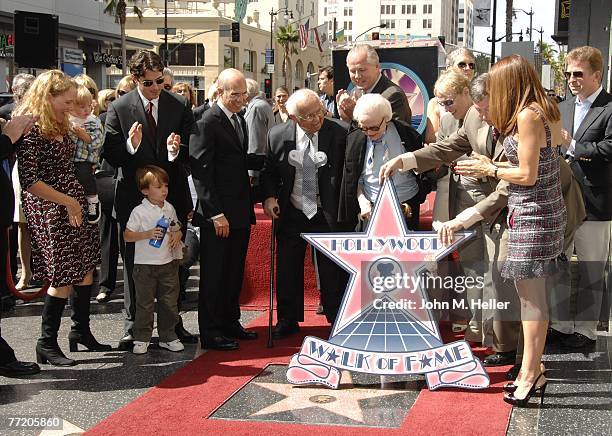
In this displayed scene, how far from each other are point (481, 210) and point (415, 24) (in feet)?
587

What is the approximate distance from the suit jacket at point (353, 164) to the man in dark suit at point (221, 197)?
2.60 feet

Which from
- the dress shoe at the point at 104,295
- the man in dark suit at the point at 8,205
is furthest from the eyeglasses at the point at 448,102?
the dress shoe at the point at 104,295

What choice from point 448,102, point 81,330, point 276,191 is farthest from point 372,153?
point 81,330

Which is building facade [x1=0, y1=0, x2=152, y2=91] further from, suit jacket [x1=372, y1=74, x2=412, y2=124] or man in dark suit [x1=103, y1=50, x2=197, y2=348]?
suit jacket [x1=372, y1=74, x2=412, y2=124]

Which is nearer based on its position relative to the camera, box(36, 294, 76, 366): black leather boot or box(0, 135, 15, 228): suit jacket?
box(0, 135, 15, 228): suit jacket

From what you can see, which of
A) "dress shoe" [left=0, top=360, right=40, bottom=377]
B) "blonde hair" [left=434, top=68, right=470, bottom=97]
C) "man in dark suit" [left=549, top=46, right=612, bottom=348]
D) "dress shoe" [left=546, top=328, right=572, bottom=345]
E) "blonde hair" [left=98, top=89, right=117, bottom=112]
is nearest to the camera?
"dress shoe" [left=0, top=360, right=40, bottom=377]

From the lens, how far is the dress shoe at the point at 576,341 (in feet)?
19.3

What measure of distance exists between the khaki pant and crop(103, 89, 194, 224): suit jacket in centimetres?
43

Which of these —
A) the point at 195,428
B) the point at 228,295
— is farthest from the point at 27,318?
the point at 195,428

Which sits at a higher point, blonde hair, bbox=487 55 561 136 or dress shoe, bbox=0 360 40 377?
blonde hair, bbox=487 55 561 136

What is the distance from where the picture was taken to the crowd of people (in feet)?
17.0

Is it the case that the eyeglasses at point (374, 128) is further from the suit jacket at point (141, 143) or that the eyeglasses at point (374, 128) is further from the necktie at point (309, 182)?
the suit jacket at point (141, 143)

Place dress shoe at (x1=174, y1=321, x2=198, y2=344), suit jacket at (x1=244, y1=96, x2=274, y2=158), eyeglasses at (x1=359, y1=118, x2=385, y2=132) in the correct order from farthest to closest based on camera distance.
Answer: suit jacket at (x1=244, y1=96, x2=274, y2=158), dress shoe at (x1=174, y1=321, x2=198, y2=344), eyeglasses at (x1=359, y1=118, x2=385, y2=132)

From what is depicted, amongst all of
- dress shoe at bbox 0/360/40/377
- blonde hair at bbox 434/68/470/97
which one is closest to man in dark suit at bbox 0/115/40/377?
dress shoe at bbox 0/360/40/377
